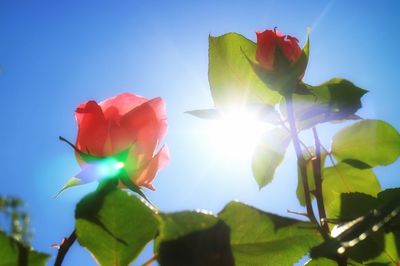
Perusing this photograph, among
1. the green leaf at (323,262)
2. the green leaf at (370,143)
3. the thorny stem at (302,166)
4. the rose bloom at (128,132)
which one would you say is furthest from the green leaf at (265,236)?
the green leaf at (370,143)

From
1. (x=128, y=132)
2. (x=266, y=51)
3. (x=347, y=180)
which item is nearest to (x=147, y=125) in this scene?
(x=128, y=132)

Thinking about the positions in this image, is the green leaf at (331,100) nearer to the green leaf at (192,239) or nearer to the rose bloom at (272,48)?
the rose bloom at (272,48)

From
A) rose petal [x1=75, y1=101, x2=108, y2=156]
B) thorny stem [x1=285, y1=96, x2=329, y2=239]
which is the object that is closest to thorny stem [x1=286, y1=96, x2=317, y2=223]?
thorny stem [x1=285, y1=96, x2=329, y2=239]

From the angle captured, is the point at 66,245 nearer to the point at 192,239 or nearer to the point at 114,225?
the point at 114,225

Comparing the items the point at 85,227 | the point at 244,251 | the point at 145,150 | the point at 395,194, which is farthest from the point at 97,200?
the point at 395,194

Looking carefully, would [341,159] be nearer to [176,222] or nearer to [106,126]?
[106,126]

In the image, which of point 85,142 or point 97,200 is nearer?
point 97,200
